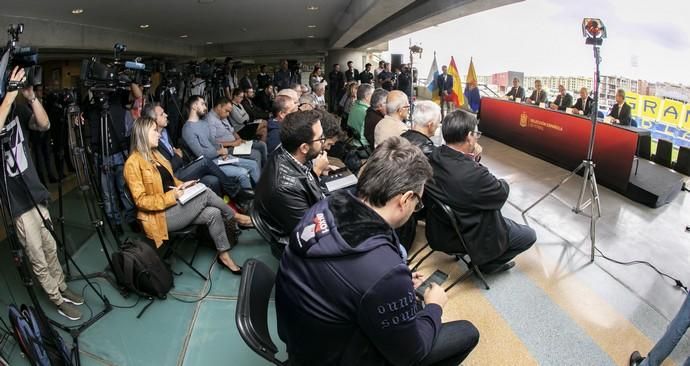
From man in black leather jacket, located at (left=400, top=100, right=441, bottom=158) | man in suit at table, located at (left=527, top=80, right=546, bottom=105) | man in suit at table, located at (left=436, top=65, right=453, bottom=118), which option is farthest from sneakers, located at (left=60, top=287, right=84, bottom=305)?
man in suit at table, located at (left=527, top=80, right=546, bottom=105)

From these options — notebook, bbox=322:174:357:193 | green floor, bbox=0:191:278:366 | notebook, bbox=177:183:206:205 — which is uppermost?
→ notebook, bbox=322:174:357:193

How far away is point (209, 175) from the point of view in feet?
11.8

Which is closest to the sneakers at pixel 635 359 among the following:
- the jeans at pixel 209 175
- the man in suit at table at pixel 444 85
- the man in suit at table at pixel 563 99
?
the jeans at pixel 209 175

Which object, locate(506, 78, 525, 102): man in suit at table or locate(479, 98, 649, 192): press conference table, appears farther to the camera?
locate(506, 78, 525, 102): man in suit at table

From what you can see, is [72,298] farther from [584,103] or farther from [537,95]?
[537,95]

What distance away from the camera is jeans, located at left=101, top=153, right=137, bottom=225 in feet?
9.96

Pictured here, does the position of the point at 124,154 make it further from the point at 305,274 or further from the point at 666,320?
the point at 666,320

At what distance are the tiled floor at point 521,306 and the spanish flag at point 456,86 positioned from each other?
16.8 ft

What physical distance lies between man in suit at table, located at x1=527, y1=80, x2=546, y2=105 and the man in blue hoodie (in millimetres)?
7293

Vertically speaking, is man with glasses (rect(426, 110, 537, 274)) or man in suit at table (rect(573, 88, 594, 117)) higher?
man in suit at table (rect(573, 88, 594, 117))

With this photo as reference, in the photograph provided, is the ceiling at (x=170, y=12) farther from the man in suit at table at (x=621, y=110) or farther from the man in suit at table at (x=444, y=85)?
the man in suit at table at (x=621, y=110)

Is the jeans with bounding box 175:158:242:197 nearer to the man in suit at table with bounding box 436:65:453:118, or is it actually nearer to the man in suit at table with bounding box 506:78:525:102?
the man in suit at table with bounding box 436:65:453:118

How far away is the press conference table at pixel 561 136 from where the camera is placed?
4.55 meters

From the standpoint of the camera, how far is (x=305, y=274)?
A: 44.1 inches
